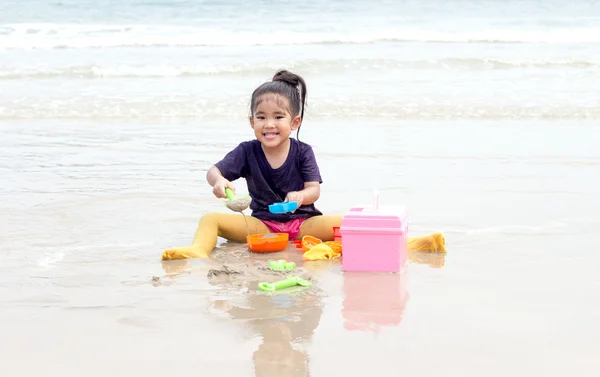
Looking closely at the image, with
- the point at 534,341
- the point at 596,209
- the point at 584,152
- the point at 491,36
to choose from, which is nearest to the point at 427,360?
the point at 534,341

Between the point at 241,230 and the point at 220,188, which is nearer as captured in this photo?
the point at 220,188

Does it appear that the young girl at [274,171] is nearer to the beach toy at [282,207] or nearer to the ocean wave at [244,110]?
the beach toy at [282,207]

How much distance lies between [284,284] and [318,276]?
33 cm

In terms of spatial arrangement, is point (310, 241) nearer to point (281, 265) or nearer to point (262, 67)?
point (281, 265)

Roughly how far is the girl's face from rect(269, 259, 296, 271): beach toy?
0.88 metres

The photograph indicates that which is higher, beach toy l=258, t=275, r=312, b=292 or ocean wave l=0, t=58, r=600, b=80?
ocean wave l=0, t=58, r=600, b=80

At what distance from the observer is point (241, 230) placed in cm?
488

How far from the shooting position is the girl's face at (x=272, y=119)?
479 centimetres

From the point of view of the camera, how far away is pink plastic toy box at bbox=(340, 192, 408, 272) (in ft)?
13.5

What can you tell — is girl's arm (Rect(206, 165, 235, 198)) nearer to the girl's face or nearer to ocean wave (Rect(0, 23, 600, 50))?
the girl's face

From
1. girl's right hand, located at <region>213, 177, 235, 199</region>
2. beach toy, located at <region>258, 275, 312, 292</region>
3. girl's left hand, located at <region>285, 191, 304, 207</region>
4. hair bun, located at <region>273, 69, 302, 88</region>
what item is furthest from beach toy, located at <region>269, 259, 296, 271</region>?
hair bun, located at <region>273, 69, 302, 88</region>

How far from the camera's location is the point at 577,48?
51.4 feet

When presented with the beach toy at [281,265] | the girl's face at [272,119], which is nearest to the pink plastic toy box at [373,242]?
the beach toy at [281,265]

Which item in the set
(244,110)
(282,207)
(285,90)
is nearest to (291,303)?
(282,207)
